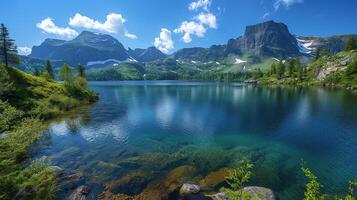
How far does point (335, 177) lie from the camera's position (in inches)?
1142

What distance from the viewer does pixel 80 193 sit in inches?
957

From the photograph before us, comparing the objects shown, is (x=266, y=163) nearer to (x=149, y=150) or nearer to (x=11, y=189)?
(x=149, y=150)

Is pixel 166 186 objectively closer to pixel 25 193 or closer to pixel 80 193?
pixel 80 193

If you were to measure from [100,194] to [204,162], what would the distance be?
54.3ft

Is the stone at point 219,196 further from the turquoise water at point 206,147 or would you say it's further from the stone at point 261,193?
the turquoise water at point 206,147

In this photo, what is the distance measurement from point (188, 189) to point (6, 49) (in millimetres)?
108520

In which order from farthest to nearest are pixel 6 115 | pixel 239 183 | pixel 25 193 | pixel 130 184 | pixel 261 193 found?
pixel 6 115 < pixel 130 184 < pixel 261 193 < pixel 25 193 < pixel 239 183

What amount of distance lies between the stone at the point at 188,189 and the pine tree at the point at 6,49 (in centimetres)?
10120

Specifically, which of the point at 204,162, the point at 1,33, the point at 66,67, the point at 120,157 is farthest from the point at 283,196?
the point at 1,33

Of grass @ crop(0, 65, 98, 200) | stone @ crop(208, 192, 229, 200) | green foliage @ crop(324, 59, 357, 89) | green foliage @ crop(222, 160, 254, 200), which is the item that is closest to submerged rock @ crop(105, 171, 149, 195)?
grass @ crop(0, 65, 98, 200)

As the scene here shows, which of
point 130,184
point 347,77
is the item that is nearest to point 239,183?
point 130,184

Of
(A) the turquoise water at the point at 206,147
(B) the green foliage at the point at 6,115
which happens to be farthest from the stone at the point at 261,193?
(B) the green foliage at the point at 6,115

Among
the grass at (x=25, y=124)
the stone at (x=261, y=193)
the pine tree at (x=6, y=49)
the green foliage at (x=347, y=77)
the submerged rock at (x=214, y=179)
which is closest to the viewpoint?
the grass at (x=25, y=124)

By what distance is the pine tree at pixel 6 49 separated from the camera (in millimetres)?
88812
